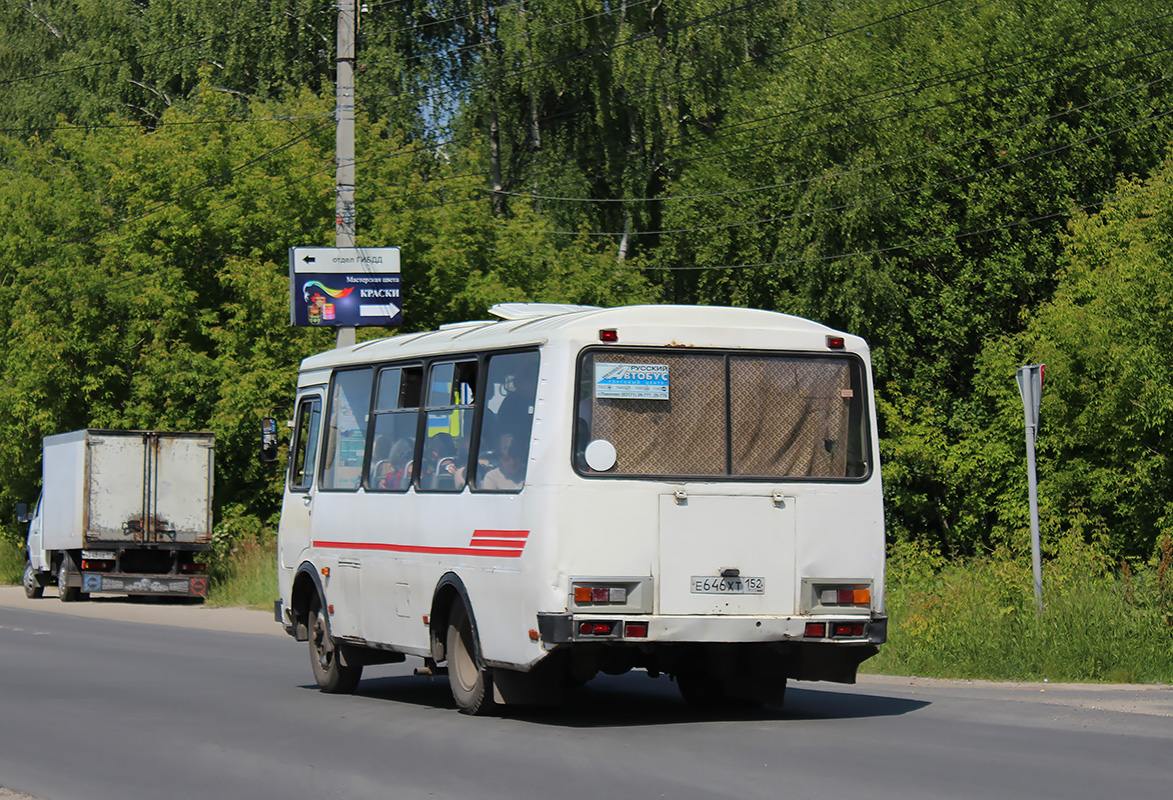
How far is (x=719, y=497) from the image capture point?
11789mm

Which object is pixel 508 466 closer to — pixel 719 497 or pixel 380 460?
pixel 719 497

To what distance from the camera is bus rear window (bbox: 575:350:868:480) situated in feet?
38.6

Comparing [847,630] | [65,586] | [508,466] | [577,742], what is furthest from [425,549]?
[65,586]

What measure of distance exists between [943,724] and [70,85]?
48302 millimetres

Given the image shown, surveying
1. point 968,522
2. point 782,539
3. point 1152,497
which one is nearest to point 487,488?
point 782,539

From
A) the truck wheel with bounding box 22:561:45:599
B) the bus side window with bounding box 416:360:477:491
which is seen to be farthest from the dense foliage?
the bus side window with bounding box 416:360:477:491

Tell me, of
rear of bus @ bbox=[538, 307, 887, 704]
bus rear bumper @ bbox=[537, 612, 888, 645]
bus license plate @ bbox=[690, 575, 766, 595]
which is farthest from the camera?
bus license plate @ bbox=[690, 575, 766, 595]

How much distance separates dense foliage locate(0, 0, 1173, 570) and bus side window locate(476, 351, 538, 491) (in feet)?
74.4

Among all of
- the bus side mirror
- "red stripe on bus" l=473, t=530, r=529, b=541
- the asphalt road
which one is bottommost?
the asphalt road

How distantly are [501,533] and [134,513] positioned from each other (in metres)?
22.5

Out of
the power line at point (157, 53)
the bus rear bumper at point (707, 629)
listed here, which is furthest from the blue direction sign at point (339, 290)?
the power line at point (157, 53)

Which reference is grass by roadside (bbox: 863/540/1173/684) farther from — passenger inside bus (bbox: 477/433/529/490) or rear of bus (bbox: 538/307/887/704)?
passenger inside bus (bbox: 477/433/529/490)

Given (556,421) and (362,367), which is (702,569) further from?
(362,367)

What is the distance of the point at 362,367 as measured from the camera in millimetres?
14906
